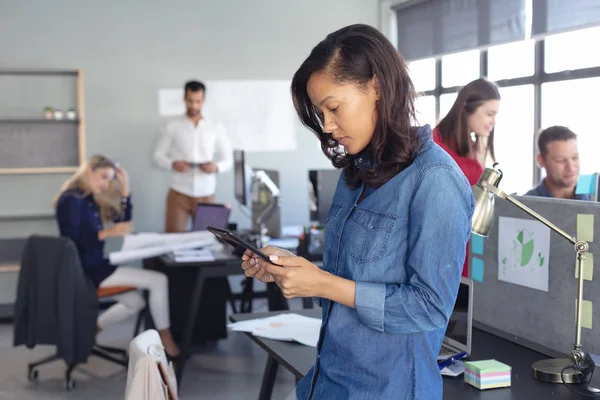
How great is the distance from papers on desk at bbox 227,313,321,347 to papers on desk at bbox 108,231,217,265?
6.39 feet

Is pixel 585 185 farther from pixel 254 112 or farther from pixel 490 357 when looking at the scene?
pixel 254 112

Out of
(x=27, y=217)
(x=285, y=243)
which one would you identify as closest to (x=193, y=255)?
(x=285, y=243)

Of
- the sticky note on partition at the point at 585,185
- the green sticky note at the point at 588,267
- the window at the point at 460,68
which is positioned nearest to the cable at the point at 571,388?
the green sticky note at the point at 588,267

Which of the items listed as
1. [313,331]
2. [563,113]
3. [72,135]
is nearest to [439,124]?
[313,331]

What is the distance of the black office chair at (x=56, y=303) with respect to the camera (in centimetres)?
372

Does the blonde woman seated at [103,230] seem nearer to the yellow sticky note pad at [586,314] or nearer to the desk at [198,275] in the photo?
the desk at [198,275]

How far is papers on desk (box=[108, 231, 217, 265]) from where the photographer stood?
13.4 ft

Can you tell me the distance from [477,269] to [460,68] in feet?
12.7

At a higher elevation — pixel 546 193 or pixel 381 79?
pixel 381 79

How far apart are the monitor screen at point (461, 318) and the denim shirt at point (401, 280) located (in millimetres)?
519

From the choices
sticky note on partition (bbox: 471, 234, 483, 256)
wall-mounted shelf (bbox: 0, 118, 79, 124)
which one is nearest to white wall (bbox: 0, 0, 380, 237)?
wall-mounted shelf (bbox: 0, 118, 79, 124)

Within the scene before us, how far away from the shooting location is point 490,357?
6.06 ft

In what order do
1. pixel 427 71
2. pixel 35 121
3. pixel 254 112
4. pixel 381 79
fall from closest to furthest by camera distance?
pixel 381 79
pixel 35 121
pixel 427 71
pixel 254 112

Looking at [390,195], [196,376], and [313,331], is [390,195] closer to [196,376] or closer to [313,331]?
[313,331]
